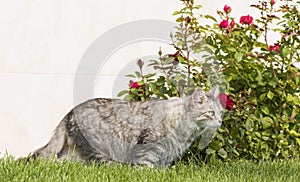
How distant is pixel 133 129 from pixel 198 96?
50 centimetres

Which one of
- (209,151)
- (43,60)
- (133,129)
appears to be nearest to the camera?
(133,129)

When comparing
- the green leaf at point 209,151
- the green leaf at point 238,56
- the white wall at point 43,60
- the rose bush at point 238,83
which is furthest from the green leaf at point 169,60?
the white wall at point 43,60

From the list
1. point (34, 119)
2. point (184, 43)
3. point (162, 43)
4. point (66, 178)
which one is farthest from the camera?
point (162, 43)

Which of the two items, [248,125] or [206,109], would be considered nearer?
[206,109]

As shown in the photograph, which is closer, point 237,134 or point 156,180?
point 156,180

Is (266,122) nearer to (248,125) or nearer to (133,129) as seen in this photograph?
(248,125)

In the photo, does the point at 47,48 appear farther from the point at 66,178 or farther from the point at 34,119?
the point at 66,178

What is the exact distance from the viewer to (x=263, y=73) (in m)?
5.29

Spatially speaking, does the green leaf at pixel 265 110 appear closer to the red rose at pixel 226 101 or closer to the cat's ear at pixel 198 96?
the red rose at pixel 226 101

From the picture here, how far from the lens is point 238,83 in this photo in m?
Result: 5.34

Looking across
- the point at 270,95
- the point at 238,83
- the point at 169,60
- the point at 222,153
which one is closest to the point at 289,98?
the point at 270,95

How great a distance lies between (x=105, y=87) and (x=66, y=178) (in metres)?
2.00

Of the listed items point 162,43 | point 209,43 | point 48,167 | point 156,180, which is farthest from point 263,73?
point 48,167

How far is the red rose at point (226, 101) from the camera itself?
499cm
